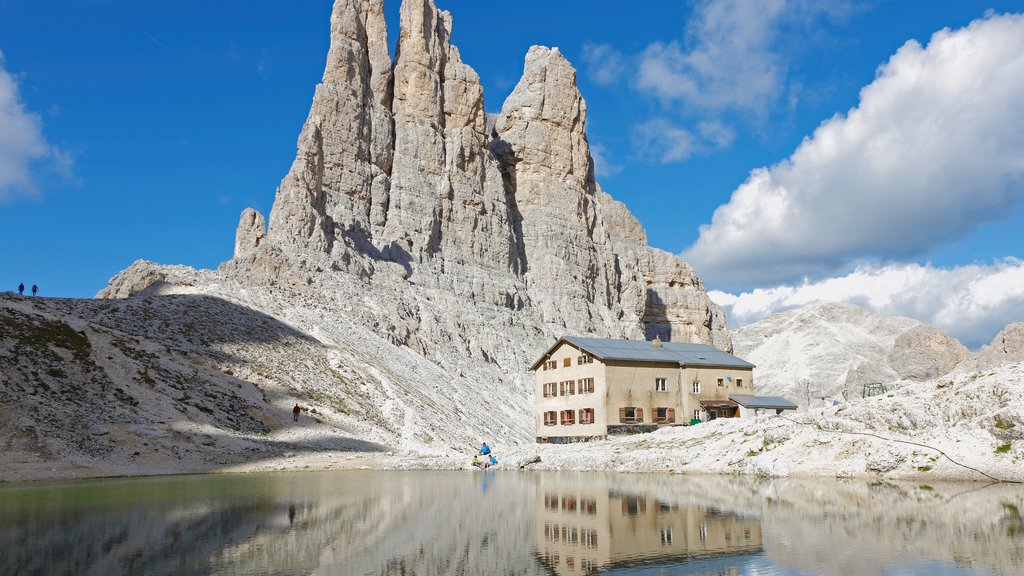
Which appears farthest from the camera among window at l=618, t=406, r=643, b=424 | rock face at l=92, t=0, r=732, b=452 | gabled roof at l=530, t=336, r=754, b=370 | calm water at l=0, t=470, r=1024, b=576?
rock face at l=92, t=0, r=732, b=452

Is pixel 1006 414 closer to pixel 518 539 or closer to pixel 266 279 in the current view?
pixel 518 539

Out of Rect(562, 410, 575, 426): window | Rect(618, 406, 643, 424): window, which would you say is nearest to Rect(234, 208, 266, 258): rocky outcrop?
Rect(562, 410, 575, 426): window

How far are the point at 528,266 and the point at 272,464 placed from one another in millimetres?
110082

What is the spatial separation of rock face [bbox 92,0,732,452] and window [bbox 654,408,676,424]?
18.8 metres

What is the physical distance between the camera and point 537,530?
18875mm

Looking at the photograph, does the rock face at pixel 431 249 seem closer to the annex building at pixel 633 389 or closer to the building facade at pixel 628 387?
the annex building at pixel 633 389

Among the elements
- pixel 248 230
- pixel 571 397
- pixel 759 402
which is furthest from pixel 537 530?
pixel 248 230

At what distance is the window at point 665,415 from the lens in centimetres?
5944

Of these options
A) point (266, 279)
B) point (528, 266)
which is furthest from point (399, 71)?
point (266, 279)

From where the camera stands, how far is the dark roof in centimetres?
6168

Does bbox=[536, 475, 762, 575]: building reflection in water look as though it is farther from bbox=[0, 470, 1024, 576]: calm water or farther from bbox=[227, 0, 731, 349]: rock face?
bbox=[227, 0, 731, 349]: rock face

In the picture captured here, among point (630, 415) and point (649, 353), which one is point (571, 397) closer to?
point (630, 415)

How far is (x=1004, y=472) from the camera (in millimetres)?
29203

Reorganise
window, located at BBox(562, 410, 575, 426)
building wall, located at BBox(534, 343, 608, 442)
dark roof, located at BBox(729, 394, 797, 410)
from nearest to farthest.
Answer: building wall, located at BBox(534, 343, 608, 442), dark roof, located at BBox(729, 394, 797, 410), window, located at BBox(562, 410, 575, 426)
